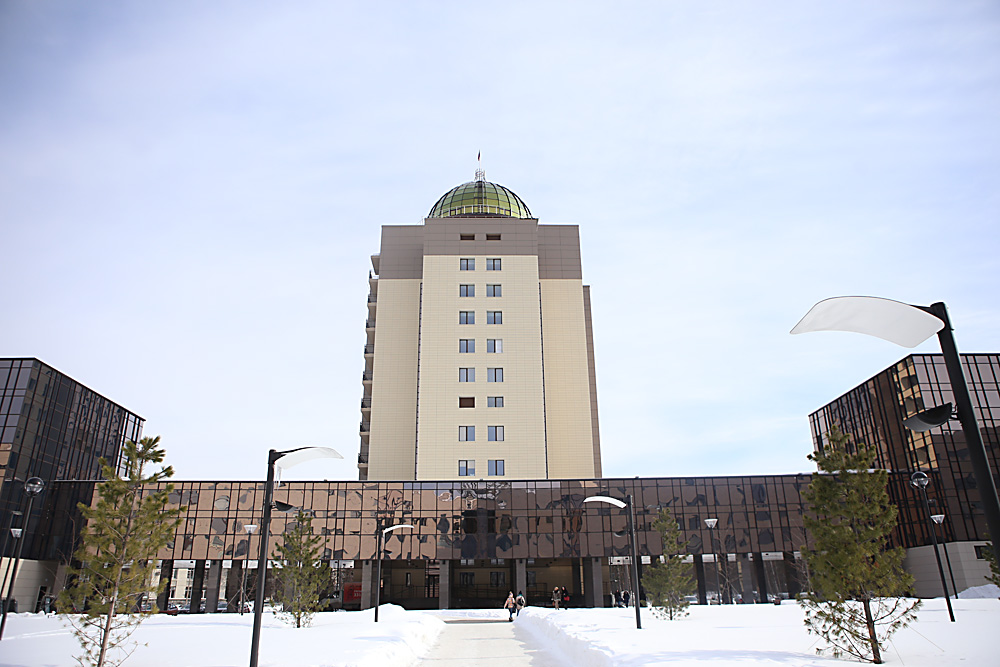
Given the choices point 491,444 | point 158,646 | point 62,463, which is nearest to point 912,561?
point 491,444

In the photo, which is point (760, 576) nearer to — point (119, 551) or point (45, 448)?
point (119, 551)

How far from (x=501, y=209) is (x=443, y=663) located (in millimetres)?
58269

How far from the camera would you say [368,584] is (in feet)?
178

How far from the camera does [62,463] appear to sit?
60312 millimetres

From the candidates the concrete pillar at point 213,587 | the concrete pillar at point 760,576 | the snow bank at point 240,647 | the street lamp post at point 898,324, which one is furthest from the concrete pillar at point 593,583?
the street lamp post at point 898,324

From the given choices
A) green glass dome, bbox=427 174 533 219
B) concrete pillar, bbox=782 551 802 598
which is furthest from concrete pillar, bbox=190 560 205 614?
concrete pillar, bbox=782 551 802 598

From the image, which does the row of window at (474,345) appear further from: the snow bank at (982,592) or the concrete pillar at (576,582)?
the snow bank at (982,592)

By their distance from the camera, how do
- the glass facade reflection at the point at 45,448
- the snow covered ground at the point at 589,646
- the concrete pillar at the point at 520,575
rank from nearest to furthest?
the snow covered ground at the point at 589,646 < the concrete pillar at the point at 520,575 < the glass facade reflection at the point at 45,448

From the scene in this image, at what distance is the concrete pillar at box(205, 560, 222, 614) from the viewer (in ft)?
173

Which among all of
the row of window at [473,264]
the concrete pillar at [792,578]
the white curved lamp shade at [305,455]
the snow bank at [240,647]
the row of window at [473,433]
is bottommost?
the snow bank at [240,647]

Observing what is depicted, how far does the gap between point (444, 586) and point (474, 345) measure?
21.8 m

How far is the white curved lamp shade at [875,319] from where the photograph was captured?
28.6 ft

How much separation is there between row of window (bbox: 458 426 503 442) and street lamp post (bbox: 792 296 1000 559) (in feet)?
167

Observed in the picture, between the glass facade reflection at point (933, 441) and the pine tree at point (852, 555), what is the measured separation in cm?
4275
